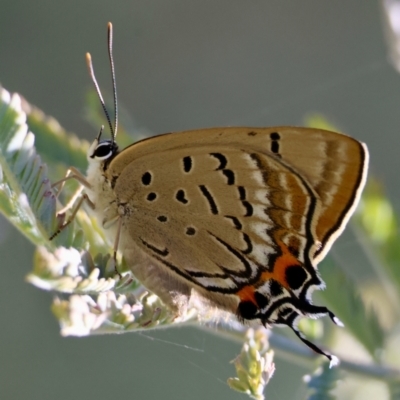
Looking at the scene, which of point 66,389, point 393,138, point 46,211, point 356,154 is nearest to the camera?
point 46,211

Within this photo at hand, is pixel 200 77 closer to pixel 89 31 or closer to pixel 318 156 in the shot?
pixel 89 31

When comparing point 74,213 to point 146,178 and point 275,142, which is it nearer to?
point 146,178

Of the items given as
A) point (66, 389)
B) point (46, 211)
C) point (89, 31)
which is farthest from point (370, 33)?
point (46, 211)

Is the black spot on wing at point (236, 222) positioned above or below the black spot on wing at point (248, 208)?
below

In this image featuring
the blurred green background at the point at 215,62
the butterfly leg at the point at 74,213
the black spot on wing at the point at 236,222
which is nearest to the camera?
the butterfly leg at the point at 74,213

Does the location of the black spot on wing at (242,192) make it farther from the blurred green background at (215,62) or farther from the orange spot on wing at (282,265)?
the blurred green background at (215,62)

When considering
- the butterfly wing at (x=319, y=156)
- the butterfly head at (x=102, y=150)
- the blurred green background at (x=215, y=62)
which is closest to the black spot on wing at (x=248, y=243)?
the butterfly wing at (x=319, y=156)

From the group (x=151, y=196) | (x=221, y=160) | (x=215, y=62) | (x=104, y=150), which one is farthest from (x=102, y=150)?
(x=215, y=62)

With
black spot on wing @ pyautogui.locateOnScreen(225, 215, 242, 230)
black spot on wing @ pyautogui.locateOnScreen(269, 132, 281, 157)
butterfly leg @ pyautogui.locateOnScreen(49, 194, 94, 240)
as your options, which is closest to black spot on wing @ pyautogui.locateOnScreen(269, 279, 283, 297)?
black spot on wing @ pyautogui.locateOnScreen(225, 215, 242, 230)
